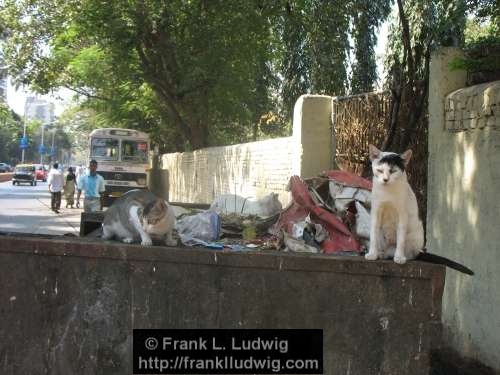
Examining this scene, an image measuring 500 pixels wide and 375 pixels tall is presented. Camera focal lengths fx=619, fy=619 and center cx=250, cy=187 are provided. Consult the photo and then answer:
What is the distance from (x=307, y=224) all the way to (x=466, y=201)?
1727 millimetres

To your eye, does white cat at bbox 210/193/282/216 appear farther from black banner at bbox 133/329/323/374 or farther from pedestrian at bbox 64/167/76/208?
pedestrian at bbox 64/167/76/208

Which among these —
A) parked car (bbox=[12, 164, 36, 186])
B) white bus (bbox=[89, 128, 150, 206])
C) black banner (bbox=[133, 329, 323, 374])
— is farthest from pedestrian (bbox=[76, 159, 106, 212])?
parked car (bbox=[12, 164, 36, 186])

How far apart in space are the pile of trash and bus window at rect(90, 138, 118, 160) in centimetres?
1644

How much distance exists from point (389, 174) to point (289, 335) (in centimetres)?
112

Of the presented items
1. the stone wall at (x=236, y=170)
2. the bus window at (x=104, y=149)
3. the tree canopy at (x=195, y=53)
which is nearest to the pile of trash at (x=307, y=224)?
Answer: the stone wall at (x=236, y=170)

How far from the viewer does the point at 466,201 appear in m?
5.64

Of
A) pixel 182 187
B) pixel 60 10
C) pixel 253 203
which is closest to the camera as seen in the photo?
pixel 253 203

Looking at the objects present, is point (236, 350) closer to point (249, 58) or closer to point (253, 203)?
point (253, 203)

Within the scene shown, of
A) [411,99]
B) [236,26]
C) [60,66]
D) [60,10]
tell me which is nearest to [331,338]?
[411,99]

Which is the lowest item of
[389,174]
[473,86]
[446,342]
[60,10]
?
[446,342]

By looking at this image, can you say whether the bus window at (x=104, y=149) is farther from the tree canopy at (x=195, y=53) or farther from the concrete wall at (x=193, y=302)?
the concrete wall at (x=193, y=302)

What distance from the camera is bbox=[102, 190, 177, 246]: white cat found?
4.05m

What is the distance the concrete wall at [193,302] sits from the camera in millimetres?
3135

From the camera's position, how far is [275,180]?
10.1 meters
